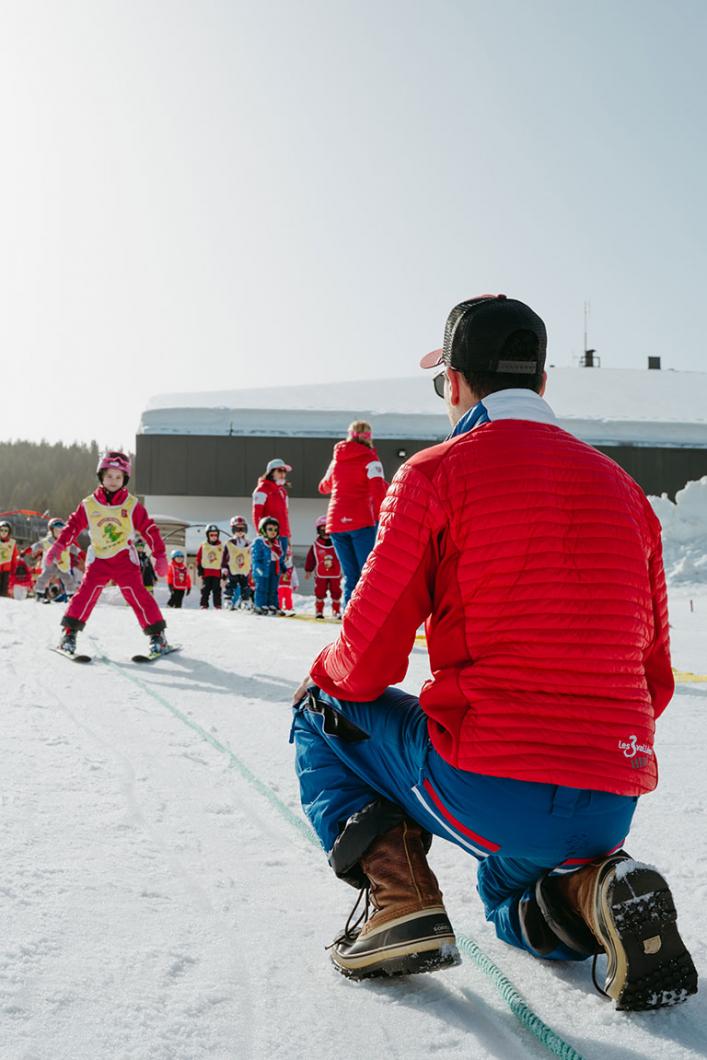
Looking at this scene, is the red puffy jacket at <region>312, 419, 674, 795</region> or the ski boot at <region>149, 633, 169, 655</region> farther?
the ski boot at <region>149, 633, 169, 655</region>

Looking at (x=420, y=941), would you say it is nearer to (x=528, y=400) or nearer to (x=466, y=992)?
(x=466, y=992)

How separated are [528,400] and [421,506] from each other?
33cm

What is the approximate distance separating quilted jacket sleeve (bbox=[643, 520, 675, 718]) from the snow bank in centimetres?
1142

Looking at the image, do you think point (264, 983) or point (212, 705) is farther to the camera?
point (212, 705)

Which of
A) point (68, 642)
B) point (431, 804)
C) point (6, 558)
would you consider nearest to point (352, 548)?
point (68, 642)

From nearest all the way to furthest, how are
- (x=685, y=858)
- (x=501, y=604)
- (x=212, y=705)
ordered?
1. (x=501, y=604)
2. (x=685, y=858)
3. (x=212, y=705)

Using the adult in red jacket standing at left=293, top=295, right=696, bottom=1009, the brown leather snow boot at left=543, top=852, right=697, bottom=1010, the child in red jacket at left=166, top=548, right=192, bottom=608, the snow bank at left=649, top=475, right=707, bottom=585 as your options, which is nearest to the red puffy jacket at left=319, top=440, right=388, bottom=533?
the adult in red jacket standing at left=293, top=295, right=696, bottom=1009

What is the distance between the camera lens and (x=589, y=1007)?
5.33 feet

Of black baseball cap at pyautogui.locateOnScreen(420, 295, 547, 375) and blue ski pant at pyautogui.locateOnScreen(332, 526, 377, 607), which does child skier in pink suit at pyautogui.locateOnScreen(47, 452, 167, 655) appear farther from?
black baseball cap at pyautogui.locateOnScreen(420, 295, 547, 375)

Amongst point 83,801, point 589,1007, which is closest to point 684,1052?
point 589,1007

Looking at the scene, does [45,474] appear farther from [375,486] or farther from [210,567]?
[375,486]

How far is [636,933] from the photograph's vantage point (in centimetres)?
150

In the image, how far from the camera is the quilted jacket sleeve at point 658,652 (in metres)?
1.81

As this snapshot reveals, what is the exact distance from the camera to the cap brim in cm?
200
